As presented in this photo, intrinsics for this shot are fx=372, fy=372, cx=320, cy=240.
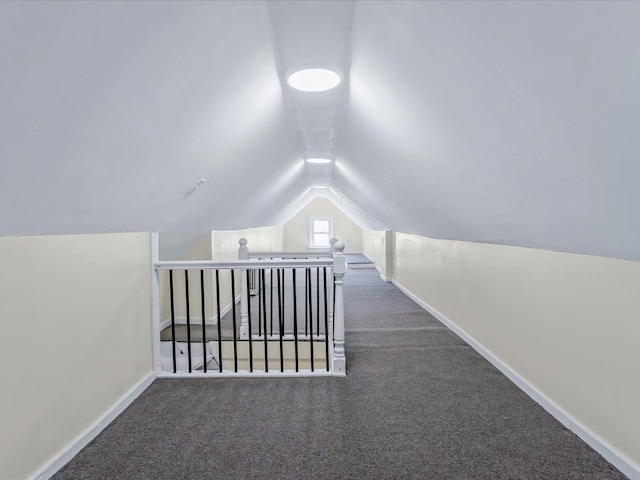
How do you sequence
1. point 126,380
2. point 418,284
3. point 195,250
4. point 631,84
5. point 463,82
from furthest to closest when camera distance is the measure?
1. point 418,284
2. point 195,250
3. point 126,380
4. point 463,82
5. point 631,84

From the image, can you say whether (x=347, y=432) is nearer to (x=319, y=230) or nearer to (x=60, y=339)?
(x=60, y=339)

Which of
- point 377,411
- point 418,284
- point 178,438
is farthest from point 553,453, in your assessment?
A: point 418,284

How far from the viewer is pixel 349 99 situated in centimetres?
279

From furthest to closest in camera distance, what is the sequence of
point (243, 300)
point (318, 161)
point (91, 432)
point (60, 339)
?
point (318, 161), point (243, 300), point (91, 432), point (60, 339)

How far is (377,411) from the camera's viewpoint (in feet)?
7.16

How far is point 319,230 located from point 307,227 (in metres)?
0.46

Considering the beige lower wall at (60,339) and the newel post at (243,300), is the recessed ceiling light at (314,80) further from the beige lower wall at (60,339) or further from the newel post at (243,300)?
the newel post at (243,300)

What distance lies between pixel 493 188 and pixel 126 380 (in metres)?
2.47

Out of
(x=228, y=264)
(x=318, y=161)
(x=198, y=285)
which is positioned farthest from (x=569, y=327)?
(x=318, y=161)

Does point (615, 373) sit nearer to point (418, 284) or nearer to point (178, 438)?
point (178, 438)

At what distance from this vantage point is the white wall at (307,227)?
13484mm

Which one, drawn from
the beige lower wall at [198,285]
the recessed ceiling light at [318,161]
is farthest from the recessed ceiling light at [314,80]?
the recessed ceiling light at [318,161]

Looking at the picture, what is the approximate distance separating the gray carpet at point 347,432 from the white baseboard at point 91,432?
42 millimetres

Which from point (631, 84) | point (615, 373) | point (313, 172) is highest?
point (313, 172)
